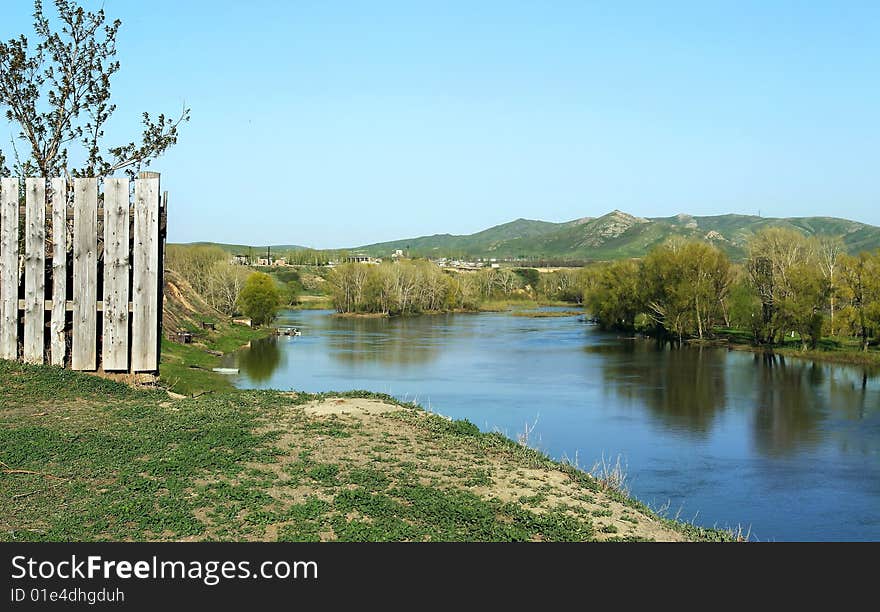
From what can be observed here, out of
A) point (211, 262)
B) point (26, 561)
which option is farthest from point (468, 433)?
point (211, 262)

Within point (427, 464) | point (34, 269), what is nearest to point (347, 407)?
point (427, 464)

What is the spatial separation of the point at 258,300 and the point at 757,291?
33.5 metres

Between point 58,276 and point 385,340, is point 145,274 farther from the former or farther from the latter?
point 385,340

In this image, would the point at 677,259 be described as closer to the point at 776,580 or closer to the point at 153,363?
the point at 153,363

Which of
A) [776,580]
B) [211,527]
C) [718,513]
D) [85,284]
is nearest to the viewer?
[776,580]

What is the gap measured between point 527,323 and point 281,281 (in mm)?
49301

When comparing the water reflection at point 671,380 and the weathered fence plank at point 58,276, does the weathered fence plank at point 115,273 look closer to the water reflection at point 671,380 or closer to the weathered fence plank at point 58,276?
the weathered fence plank at point 58,276

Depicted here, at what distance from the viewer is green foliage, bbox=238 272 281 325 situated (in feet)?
191

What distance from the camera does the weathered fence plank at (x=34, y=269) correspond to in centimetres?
1232

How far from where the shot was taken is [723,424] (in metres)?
24.9

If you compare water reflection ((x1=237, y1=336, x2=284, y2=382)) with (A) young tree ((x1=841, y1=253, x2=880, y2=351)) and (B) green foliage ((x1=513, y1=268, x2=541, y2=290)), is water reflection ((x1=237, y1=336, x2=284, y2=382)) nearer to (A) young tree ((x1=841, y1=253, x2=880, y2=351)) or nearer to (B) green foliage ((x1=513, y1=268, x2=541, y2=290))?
(A) young tree ((x1=841, y1=253, x2=880, y2=351))

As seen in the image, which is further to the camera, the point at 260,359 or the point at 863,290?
the point at 863,290

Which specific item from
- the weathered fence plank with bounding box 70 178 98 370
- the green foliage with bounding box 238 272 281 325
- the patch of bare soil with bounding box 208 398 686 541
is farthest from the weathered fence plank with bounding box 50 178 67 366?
the green foliage with bounding box 238 272 281 325

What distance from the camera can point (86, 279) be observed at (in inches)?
488
